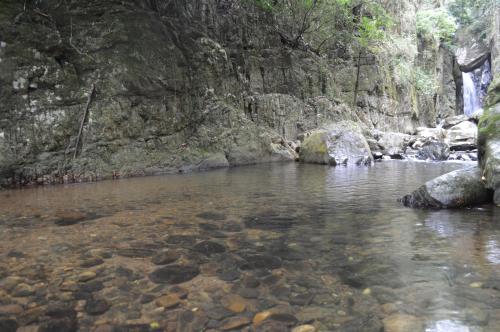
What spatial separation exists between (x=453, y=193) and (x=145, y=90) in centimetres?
923

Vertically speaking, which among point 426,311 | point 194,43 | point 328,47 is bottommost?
point 426,311

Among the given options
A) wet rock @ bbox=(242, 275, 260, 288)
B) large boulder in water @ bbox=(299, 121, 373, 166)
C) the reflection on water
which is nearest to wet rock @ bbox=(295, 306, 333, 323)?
the reflection on water

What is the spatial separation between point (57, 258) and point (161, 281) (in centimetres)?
108

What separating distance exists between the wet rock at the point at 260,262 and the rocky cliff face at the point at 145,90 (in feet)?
25.8

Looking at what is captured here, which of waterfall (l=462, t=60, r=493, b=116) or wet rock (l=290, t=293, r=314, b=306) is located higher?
waterfall (l=462, t=60, r=493, b=116)

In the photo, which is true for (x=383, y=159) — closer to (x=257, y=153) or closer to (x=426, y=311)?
(x=257, y=153)

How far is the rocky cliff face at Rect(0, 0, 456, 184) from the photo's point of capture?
30.2ft

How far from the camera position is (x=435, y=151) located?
13406 mm

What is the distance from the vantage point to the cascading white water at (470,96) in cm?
2844

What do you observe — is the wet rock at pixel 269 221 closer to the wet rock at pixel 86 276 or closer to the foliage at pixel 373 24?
the wet rock at pixel 86 276

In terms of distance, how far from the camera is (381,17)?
62.1 ft

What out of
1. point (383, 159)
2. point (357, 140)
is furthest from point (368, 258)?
point (383, 159)

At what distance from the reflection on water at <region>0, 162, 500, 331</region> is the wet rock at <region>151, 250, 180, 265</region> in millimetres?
13

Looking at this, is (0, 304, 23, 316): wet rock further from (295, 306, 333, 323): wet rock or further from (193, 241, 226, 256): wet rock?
(295, 306, 333, 323): wet rock
